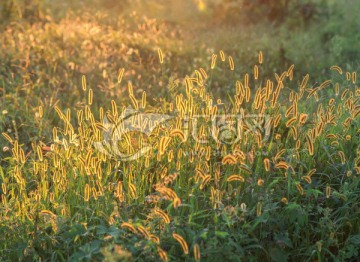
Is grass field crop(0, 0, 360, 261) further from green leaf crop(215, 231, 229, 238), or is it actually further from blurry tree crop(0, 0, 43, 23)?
blurry tree crop(0, 0, 43, 23)

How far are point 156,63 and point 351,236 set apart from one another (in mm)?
4784

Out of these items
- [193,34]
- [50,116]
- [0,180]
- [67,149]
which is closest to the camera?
[67,149]

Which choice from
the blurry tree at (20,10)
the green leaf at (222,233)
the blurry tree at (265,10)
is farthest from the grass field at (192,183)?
the blurry tree at (265,10)

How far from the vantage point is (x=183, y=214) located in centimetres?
345

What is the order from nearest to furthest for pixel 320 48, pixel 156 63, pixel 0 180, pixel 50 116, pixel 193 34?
1. pixel 0 180
2. pixel 50 116
3. pixel 156 63
4. pixel 320 48
5. pixel 193 34

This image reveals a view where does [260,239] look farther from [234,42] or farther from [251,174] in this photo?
[234,42]

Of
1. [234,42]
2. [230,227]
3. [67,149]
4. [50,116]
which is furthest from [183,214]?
[234,42]
